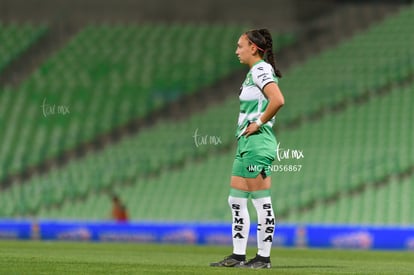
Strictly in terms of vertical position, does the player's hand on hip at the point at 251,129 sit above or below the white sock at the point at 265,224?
above

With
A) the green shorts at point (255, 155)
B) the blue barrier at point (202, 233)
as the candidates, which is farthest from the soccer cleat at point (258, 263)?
the blue barrier at point (202, 233)

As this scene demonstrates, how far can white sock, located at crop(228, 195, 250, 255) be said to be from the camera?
1008 cm

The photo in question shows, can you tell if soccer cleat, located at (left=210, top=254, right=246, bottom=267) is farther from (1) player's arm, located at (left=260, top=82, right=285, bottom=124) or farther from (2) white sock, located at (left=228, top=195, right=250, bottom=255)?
(1) player's arm, located at (left=260, top=82, right=285, bottom=124)

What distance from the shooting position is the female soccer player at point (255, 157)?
32.8 feet

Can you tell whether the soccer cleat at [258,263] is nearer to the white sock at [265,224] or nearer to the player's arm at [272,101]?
the white sock at [265,224]

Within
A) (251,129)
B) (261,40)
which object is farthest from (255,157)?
(261,40)

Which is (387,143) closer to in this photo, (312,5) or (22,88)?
(312,5)

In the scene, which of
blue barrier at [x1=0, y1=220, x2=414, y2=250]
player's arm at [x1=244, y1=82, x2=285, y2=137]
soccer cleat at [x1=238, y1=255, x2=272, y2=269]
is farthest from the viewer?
blue barrier at [x1=0, y1=220, x2=414, y2=250]

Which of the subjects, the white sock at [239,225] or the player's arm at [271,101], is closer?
the player's arm at [271,101]

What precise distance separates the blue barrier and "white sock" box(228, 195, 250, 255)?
9.96 metres

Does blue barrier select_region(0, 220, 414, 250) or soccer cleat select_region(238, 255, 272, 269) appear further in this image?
blue barrier select_region(0, 220, 414, 250)

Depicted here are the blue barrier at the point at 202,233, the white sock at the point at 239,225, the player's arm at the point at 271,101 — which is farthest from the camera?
the blue barrier at the point at 202,233

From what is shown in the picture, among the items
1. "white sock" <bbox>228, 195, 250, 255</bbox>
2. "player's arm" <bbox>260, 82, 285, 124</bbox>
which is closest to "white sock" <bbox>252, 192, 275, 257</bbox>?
"white sock" <bbox>228, 195, 250, 255</bbox>

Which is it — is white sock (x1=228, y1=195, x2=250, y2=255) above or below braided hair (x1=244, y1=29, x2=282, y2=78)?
below
